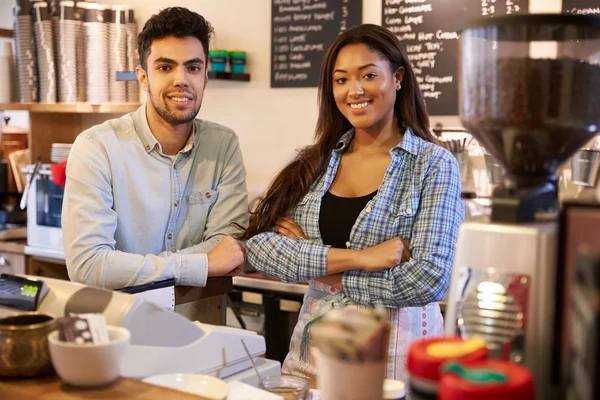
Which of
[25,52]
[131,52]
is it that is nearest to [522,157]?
[131,52]

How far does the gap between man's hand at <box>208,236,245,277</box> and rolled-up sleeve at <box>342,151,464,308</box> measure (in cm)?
39

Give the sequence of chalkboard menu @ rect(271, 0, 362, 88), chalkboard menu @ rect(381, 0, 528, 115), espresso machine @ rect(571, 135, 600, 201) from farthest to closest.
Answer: chalkboard menu @ rect(271, 0, 362, 88) → chalkboard menu @ rect(381, 0, 528, 115) → espresso machine @ rect(571, 135, 600, 201)

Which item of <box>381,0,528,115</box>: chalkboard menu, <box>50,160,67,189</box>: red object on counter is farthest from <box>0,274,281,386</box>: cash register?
<box>50,160,67,189</box>: red object on counter

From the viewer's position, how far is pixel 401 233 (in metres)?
2.18

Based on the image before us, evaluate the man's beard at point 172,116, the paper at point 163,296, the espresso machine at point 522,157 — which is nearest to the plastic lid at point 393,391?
the espresso machine at point 522,157

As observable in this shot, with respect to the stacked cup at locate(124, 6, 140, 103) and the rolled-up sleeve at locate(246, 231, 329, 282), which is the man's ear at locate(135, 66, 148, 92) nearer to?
the rolled-up sleeve at locate(246, 231, 329, 282)

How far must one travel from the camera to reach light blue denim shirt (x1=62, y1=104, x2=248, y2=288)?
2248 mm

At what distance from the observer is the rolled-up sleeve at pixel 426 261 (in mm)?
2070

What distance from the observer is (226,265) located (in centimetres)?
234

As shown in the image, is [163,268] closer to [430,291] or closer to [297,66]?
[430,291]

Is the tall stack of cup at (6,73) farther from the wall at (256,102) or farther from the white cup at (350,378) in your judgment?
the white cup at (350,378)

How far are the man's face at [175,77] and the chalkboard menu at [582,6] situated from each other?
1.84 m

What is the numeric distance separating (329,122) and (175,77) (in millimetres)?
533

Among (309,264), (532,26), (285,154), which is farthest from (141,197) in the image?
(285,154)
